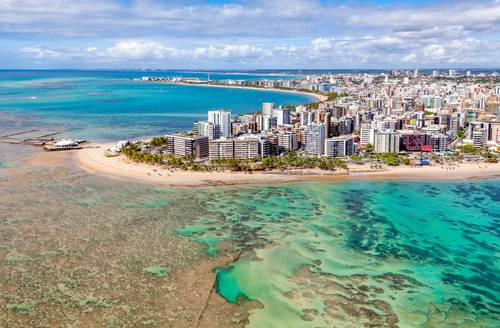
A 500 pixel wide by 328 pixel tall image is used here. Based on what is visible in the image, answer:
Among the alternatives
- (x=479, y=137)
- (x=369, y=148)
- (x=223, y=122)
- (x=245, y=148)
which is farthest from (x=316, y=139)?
(x=479, y=137)

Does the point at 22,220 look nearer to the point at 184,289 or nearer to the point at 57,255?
the point at 57,255

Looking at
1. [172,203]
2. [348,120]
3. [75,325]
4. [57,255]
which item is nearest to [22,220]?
[57,255]

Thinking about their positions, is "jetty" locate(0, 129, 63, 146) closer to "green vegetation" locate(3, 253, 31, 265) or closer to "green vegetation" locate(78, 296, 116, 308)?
"green vegetation" locate(3, 253, 31, 265)

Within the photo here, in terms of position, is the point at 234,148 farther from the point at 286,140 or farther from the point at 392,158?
the point at 392,158

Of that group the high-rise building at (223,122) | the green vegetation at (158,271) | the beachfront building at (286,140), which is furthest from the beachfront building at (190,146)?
Result: the green vegetation at (158,271)

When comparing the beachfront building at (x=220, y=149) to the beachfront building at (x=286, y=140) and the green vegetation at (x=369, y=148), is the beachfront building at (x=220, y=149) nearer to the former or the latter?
the beachfront building at (x=286, y=140)
